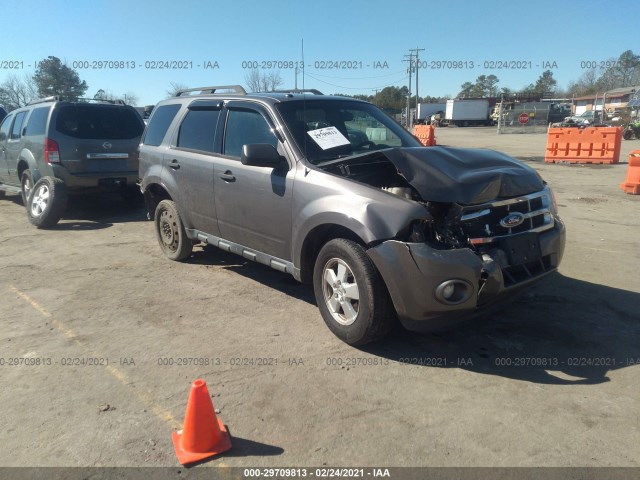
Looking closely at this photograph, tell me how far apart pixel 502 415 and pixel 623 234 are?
18.5 ft

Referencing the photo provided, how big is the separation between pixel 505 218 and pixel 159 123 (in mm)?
→ 4552

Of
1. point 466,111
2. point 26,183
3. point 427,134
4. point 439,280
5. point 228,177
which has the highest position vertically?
point 466,111

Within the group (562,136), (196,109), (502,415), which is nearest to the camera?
(502,415)

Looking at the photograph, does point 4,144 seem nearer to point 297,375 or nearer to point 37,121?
point 37,121

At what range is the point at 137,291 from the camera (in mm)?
A: 5426

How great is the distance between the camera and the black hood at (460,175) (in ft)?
12.0

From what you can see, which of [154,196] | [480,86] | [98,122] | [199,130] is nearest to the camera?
[199,130]

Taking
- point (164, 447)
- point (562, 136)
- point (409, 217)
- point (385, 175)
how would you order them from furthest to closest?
point (562, 136) → point (385, 175) → point (409, 217) → point (164, 447)

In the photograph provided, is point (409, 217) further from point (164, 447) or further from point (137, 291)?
point (137, 291)

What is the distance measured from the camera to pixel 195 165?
551 centimetres

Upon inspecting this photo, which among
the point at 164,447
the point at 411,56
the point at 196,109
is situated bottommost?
the point at 164,447

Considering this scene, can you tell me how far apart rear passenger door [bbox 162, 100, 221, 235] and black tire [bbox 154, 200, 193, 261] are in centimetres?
21

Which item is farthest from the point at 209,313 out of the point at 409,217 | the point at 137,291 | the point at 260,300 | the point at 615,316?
the point at 615,316

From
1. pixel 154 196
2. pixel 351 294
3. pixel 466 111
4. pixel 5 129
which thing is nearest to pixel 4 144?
pixel 5 129
